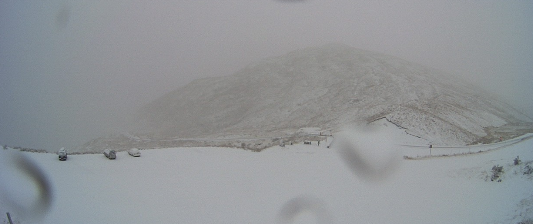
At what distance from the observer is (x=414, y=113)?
34.9 m

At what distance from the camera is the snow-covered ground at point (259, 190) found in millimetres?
9954

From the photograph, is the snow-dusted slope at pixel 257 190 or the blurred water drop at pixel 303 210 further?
the blurred water drop at pixel 303 210

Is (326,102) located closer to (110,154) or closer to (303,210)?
(303,210)

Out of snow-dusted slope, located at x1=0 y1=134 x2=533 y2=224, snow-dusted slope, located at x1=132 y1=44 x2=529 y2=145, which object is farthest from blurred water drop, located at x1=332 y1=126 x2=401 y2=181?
snow-dusted slope, located at x1=132 y1=44 x2=529 y2=145

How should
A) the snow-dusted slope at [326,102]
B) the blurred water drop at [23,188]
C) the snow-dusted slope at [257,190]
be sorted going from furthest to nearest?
the snow-dusted slope at [326,102]
the snow-dusted slope at [257,190]
the blurred water drop at [23,188]

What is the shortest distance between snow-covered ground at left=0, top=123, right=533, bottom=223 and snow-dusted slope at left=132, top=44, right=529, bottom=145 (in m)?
17.6

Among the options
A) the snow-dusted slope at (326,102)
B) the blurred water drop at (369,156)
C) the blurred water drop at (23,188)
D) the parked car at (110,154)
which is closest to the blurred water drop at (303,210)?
the blurred water drop at (369,156)

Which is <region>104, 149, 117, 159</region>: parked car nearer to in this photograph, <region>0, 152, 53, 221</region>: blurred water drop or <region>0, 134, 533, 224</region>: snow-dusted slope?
<region>0, 134, 533, 224</region>: snow-dusted slope

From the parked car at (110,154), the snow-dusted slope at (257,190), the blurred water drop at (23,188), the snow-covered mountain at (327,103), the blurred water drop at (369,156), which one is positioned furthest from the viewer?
the snow-covered mountain at (327,103)

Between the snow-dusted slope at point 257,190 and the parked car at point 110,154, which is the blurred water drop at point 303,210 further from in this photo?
the parked car at point 110,154

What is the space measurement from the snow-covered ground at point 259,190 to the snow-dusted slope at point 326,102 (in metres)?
17.6

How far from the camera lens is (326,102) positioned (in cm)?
4966

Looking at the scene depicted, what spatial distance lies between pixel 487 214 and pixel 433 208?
185 cm

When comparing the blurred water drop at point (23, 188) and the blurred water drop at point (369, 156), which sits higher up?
the blurred water drop at point (23, 188)
